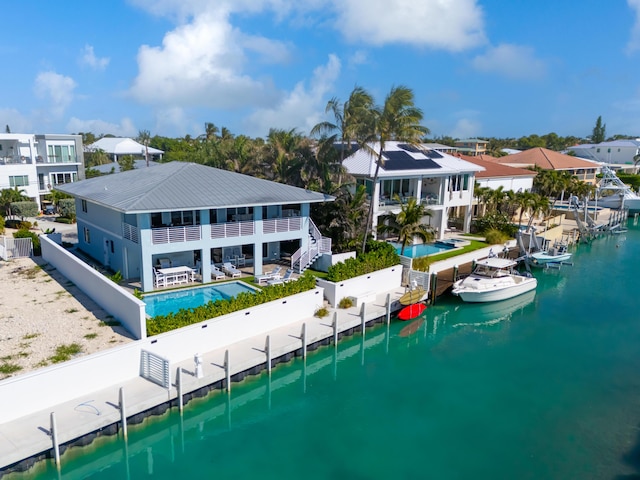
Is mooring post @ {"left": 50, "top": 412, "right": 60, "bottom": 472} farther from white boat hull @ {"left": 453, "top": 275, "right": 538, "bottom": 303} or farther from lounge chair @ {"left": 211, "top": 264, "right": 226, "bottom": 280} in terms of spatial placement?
white boat hull @ {"left": 453, "top": 275, "right": 538, "bottom": 303}

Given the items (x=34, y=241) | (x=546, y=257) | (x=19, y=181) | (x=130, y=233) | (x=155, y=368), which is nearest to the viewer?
(x=155, y=368)

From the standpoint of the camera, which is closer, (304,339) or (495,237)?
(304,339)

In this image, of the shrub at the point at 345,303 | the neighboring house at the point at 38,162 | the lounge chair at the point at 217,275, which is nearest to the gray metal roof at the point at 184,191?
the lounge chair at the point at 217,275

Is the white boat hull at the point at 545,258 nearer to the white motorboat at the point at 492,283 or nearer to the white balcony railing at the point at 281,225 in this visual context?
the white motorboat at the point at 492,283

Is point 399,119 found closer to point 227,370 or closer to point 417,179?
point 417,179

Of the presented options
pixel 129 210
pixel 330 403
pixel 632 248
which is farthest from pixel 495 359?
pixel 632 248

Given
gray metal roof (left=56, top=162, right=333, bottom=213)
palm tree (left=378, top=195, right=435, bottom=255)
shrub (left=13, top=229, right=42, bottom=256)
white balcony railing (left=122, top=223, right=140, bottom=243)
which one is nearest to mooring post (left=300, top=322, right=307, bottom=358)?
gray metal roof (left=56, top=162, right=333, bottom=213)

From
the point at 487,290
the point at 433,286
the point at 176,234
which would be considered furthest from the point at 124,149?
the point at 487,290

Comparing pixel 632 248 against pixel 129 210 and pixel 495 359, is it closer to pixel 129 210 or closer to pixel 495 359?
pixel 495 359
